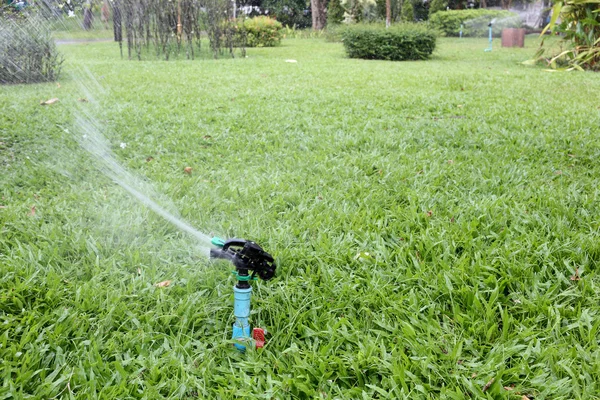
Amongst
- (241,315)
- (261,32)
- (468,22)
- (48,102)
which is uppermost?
(468,22)

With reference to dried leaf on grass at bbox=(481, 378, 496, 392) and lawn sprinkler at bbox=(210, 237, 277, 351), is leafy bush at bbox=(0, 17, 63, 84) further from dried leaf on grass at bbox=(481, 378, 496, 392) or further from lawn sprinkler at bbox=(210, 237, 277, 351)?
dried leaf on grass at bbox=(481, 378, 496, 392)

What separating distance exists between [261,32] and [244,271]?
47.9ft

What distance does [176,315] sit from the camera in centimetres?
176

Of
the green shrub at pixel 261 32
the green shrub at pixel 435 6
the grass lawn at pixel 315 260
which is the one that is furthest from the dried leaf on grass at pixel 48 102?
the green shrub at pixel 435 6

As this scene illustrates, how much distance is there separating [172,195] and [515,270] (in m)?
1.87

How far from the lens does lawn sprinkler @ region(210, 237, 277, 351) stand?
4.70ft

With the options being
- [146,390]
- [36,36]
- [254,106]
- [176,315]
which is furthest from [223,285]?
[36,36]

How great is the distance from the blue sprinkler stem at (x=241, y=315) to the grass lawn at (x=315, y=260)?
2.0 inches

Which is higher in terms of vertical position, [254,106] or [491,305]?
[254,106]

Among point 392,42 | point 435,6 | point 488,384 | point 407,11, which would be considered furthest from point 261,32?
point 488,384

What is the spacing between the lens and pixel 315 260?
2.14 meters

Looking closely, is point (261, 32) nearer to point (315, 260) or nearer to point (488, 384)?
point (315, 260)

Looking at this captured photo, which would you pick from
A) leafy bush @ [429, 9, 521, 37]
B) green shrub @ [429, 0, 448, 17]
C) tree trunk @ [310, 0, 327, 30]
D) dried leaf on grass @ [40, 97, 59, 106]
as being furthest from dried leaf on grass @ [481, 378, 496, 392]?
green shrub @ [429, 0, 448, 17]

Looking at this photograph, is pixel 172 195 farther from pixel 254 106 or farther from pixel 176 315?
pixel 254 106
